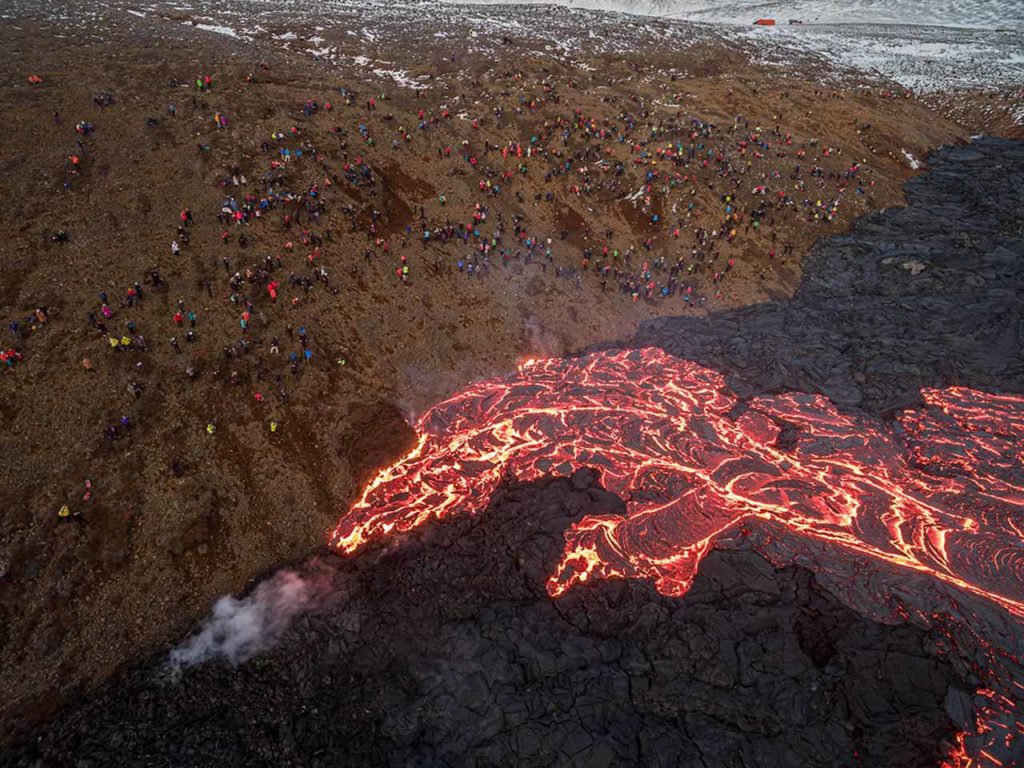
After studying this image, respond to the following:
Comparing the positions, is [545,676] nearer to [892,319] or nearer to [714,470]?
[714,470]

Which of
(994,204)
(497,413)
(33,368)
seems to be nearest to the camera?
(33,368)

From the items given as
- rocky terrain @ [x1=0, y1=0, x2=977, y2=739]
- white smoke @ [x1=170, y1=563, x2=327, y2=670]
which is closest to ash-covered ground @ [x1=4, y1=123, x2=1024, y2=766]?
white smoke @ [x1=170, y1=563, x2=327, y2=670]

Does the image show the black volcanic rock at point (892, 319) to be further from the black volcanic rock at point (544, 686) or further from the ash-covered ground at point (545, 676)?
the black volcanic rock at point (544, 686)

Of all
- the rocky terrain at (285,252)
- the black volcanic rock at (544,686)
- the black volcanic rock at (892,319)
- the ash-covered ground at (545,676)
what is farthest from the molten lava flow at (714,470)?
the rocky terrain at (285,252)

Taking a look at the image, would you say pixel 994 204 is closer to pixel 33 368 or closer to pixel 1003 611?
pixel 1003 611

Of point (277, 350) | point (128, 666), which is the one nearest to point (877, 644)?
point (128, 666)

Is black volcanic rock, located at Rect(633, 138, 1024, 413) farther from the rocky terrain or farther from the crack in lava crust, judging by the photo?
the rocky terrain
